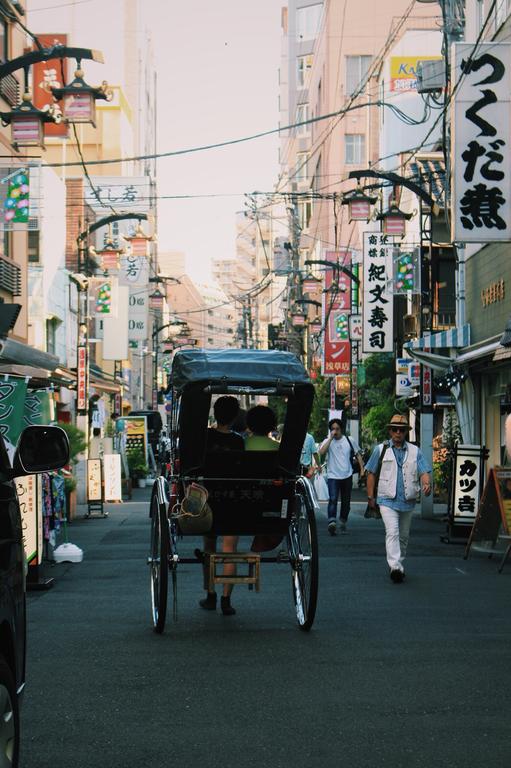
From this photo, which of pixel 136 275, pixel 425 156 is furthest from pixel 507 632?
pixel 136 275

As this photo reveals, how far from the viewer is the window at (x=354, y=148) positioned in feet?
240

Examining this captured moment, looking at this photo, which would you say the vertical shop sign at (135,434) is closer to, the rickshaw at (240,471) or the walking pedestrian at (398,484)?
the walking pedestrian at (398,484)

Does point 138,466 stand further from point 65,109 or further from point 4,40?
point 65,109

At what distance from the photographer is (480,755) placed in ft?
19.1

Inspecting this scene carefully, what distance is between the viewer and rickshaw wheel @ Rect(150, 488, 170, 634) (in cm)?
937

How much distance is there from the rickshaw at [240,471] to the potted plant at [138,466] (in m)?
31.8

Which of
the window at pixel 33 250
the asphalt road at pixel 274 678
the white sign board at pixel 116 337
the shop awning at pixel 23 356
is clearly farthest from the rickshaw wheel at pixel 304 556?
the white sign board at pixel 116 337

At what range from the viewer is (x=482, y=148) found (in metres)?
18.0

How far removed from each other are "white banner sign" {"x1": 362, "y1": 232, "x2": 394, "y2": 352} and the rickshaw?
23983mm

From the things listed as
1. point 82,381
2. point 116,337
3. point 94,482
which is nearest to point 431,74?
point 82,381

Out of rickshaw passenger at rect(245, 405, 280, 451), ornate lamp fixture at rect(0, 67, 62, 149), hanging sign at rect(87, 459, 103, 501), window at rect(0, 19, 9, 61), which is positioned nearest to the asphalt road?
rickshaw passenger at rect(245, 405, 280, 451)

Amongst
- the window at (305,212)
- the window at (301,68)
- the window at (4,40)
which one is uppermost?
the window at (301,68)

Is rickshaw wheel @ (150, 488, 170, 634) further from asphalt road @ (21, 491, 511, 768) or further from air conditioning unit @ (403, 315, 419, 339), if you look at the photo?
air conditioning unit @ (403, 315, 419, 339)

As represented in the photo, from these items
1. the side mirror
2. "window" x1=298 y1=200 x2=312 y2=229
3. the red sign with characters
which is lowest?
the side mirror
